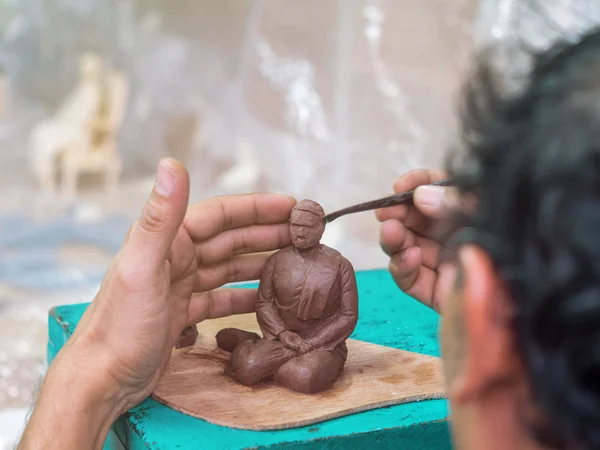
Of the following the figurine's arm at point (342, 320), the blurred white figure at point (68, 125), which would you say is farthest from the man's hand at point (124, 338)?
the blurred white figure at point (68, 125)

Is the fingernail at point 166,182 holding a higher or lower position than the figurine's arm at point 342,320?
higher

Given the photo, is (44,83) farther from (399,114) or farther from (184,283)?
(184,283)

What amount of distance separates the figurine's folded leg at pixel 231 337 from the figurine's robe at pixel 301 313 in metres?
0.07

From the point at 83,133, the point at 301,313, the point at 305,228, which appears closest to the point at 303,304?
the point at 301,313

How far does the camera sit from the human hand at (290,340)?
5.99 feet

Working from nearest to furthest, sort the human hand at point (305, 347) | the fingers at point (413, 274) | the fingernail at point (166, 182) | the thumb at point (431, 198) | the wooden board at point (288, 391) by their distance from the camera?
the fingernail at point (166, 182), the wooden board at point (288, 391), the thumb at point (431, 198), the human hand at point (305, 347), the fingers at point (413, 274)

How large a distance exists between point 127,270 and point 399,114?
3599 millimetres

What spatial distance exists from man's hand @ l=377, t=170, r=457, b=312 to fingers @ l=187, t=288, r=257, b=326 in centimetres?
42

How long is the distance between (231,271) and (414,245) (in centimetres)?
51

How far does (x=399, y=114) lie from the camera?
16.0ft

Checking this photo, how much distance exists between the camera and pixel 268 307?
6.23 ft

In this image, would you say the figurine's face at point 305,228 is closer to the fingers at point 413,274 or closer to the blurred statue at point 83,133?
the fingers at point 413,274

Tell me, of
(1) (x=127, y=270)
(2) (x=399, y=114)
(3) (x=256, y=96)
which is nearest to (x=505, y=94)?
(1) (x=127, y=270)

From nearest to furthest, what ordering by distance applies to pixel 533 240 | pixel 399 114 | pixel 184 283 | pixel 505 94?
1. pixel 533 240
2. pixel 505 94
3. pixel 184 283
4. pixel 399 114
